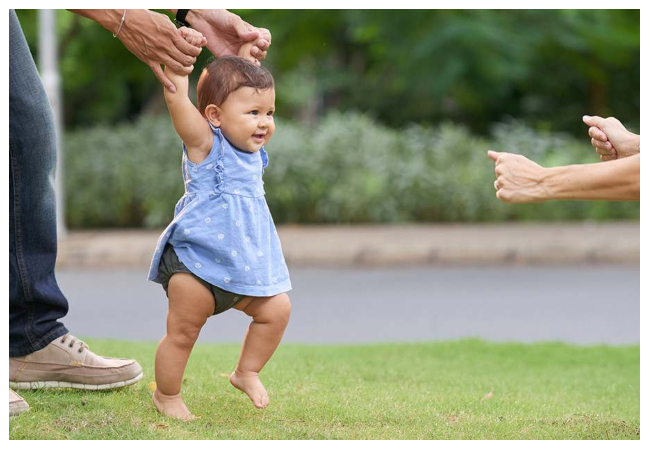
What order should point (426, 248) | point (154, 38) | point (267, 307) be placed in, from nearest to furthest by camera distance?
point (154, 38) → point (267, 307) → point (426, 248)

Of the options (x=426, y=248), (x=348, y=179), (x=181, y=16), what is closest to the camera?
(x=181, y=16)

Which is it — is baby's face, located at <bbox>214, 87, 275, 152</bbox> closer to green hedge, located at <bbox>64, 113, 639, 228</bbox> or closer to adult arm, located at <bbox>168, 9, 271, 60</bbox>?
adult arm, located at <bbox>168, 9, 271, 60</bbox>

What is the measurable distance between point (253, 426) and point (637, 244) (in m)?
8.34

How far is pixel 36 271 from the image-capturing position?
381 cm

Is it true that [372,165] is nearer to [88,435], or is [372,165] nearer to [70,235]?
[70,235]

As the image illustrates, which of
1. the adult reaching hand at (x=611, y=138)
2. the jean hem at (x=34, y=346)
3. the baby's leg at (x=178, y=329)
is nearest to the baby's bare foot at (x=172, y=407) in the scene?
the baby's leg at (x=178, y=329)

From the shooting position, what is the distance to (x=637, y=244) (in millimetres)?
10758

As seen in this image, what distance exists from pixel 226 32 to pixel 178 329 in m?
1.13

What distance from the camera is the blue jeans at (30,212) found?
12.0 feet

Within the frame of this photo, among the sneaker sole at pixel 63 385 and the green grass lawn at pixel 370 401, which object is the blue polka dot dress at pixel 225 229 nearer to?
the green grass lawn at pixel 370 401

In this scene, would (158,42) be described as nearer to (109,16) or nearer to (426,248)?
(109,16)

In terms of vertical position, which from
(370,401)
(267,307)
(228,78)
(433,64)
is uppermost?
(433,64)

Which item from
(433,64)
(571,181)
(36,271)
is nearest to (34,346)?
(36,271)

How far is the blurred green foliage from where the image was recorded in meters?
14.7
